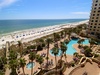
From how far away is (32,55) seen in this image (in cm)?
2152

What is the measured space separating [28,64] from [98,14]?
44.3 meters

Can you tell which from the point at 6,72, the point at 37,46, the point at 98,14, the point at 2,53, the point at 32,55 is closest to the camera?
the point at 32,55

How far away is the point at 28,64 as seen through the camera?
27516 millimetres

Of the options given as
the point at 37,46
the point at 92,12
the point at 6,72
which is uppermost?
the point at 92,12

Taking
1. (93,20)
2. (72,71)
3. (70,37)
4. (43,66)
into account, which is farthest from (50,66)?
(93,20)

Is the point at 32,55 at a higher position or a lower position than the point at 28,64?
higher

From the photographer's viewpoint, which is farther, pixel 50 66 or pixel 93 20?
pixel 93 20

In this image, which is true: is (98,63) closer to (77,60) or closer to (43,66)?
(77,60)

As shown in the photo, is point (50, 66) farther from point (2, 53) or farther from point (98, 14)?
point (98, 14)

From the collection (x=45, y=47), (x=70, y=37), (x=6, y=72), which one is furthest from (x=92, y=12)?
(x=6, y=72)

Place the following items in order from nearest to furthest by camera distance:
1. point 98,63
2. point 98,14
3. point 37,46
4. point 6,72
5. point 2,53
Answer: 1. point 6,72
2. point 98,63
3. point 2,53
4. point 37,46
5. point 98,14

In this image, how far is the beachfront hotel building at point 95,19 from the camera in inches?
2005

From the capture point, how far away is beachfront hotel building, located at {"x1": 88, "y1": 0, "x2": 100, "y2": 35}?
5093cm

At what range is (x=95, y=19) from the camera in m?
52.5
